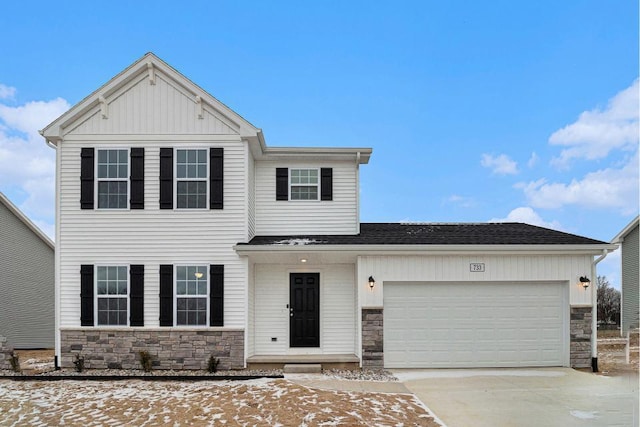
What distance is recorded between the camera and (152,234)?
10.7 metres

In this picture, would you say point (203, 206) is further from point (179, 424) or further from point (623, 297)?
point (623, 297)

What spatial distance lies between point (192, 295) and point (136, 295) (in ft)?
4.24

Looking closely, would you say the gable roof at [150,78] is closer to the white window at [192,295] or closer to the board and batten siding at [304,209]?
the board and batten siding at [304,209]

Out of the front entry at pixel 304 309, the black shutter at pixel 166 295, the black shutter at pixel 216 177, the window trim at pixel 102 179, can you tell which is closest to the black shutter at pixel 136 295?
the black shutter at pixel 166 295

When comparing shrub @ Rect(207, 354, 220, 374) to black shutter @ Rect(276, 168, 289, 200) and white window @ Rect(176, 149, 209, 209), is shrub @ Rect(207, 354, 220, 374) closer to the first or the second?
white window @ Rect(176, 149, 209, 209)

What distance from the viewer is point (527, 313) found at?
10.7 metres

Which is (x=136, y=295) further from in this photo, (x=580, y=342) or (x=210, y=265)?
(x=580, y=342)

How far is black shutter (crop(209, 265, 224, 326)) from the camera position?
1041 cm

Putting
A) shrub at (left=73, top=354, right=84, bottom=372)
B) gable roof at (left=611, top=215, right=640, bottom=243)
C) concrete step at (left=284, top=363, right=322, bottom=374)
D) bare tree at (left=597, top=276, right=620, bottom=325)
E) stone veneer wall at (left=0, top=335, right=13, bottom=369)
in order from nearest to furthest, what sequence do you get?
concrete step at (left=284, top=363, right=322, bottom=374) → shrub at (left=73, top=354, right=84, bottom=372) → stone veneer wall at (left=0, top=335, right=13, bottom=369) → gable roof at (left=611, top=215, right=640, bottom=243) → bare tree at (left=597, top=276, right=620, bottom=325)

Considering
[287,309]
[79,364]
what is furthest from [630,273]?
[79,364]

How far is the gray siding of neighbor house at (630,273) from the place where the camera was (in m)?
17.8

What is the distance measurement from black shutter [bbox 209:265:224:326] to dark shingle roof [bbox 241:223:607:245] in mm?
1039

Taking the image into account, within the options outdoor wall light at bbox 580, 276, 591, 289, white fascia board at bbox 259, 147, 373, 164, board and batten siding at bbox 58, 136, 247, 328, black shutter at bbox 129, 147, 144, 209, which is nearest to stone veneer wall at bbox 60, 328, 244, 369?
board and batten siding at bbox 58, 136, 247, 328

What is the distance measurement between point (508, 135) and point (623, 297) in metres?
10.1
